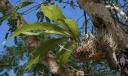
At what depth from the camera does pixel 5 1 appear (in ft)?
10.5

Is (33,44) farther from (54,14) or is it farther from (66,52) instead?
(54,14)

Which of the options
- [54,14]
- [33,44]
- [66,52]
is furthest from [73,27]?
[33,44]

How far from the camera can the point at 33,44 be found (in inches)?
113

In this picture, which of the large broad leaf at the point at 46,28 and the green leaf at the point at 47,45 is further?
the green leaf at the point at 47,45

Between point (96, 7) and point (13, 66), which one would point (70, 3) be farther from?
point (96, 7)

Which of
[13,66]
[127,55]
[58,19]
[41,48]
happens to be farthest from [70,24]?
[13,66]

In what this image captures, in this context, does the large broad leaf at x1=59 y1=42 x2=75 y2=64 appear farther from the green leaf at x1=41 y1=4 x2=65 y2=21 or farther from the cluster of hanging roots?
the green leaf at x1=41 y1=4 x2=65 y2=21

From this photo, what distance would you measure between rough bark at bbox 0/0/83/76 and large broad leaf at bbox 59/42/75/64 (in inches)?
2.1

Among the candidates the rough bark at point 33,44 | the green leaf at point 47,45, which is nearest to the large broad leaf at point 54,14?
the green leaf at point 47,45

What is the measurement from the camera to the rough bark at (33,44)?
2697 millimetres

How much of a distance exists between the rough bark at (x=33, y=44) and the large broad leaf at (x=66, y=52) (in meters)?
0.05

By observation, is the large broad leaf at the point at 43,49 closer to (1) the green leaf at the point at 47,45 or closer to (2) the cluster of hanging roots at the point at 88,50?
(1) the green leaf at the point at 47,45

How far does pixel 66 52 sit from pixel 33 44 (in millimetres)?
319

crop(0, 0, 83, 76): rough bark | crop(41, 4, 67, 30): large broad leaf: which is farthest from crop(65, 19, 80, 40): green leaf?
crop(0, 0, 83, 76): rough bark
